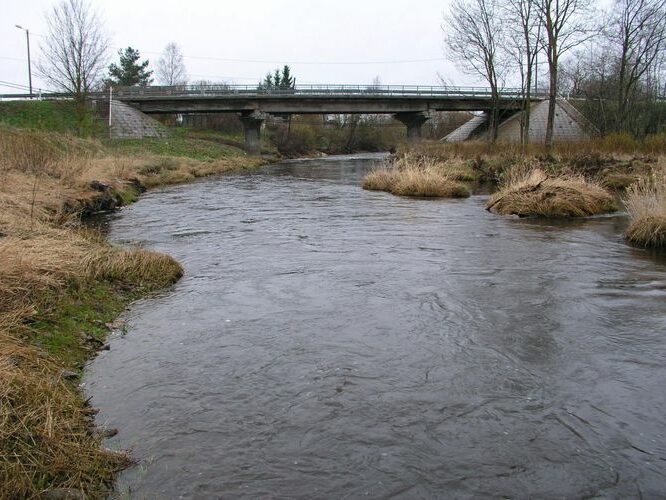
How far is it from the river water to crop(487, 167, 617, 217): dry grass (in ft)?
18.3

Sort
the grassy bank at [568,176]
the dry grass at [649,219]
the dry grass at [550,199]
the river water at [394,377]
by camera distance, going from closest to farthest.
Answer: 1. the river water at [394,377]
2. the dry grass at [649,219]
3. the grassy bank at [568,176]
4. the dry grass at [550,199]

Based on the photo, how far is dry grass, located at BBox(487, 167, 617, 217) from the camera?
17.1 meters

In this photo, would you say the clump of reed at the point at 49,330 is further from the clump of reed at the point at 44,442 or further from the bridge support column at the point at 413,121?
the bridge support column at the point at 413,121

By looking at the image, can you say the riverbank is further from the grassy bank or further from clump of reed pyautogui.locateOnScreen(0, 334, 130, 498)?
the grassy bank

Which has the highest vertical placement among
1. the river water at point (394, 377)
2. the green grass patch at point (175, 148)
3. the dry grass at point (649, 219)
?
the green grass patch at point (175, 148)

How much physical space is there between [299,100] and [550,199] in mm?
45158

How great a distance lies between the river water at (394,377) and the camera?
418 centimetres

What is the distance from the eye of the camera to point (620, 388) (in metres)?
5.44

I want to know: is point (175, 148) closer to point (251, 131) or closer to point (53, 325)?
point (251, 131)

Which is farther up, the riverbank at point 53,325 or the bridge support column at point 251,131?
the bridge support column at point 251,131

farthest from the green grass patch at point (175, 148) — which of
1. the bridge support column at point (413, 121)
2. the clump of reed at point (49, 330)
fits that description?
the clump of reed at point (49, 330)

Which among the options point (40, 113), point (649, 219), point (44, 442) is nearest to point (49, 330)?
point (44, 442)

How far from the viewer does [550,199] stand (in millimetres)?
17203

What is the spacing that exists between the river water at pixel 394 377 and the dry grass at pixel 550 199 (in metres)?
5.59
